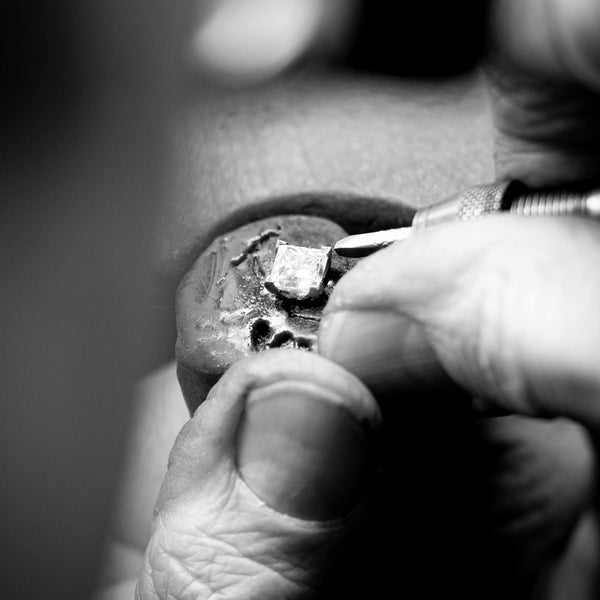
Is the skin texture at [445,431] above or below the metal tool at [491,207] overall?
below

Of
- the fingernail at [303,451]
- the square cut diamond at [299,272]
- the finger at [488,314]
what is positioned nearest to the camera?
the finger at [488,314]

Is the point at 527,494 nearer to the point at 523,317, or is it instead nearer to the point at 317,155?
the point at 523,317

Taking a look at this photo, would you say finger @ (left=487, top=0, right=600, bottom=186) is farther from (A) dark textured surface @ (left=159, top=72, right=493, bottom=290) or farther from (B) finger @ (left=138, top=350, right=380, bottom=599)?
(B) finger @ (left=138, top=350, right=380, bottom=599)

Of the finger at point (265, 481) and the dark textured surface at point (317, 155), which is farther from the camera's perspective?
the dark textured surface at point (317, 155)

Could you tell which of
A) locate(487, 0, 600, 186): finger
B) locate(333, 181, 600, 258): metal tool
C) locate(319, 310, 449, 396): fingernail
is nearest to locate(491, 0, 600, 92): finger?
locate(487, 0, 600, 186): finger

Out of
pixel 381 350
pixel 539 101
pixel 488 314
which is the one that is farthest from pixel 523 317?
pixel 539 101

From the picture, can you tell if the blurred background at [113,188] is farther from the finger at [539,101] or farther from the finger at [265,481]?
the finger at [265,481]

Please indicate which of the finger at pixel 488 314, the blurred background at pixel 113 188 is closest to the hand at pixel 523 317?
the finger at pixel 488 314
